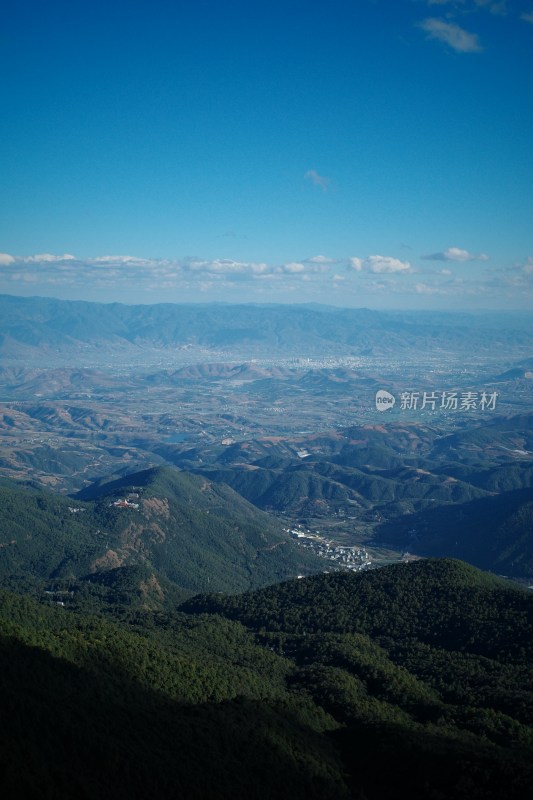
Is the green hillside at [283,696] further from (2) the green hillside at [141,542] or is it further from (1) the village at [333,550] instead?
(1) the village at [333,550]

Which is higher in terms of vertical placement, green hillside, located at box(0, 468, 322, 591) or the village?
green hillside, located at box(0, 468, 322, 591)

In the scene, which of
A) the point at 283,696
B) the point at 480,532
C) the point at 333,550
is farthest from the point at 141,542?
the point at 283,696

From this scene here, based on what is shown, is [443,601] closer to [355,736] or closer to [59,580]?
Answer: [355,736]

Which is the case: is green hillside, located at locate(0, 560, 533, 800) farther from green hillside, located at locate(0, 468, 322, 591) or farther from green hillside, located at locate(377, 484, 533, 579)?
green hillside, located at locate(377, 484, 533, 579)

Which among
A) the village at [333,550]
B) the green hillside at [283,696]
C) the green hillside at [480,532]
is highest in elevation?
the green hillside at [283,696]

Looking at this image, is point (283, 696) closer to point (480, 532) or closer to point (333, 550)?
point (333, 550)

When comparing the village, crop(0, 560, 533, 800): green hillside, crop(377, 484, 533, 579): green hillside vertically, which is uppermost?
crop(0, 560, 533, 800): green hillside

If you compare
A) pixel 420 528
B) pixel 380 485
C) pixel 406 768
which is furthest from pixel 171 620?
pixel 380 485

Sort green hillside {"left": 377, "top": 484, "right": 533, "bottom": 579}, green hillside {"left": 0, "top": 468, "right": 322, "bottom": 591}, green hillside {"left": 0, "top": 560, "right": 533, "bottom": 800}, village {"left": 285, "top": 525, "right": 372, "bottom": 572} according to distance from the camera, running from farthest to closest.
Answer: village {"left": 285, "top": 525, "right": 372, "bottom": 572}
green hillside {"left": 377, "top": 484, "right": 533, "bottom": 579}
green hillside {"left": 0, "top": 468, "right": 322, "bottom": 591}
green hillside {"left": 0, "top": 560, "right": 533, "bottom": 800}

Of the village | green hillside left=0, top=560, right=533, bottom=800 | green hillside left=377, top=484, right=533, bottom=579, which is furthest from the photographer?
the village

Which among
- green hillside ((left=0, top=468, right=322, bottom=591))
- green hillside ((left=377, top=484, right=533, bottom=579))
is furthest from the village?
green hillside ((left=377, top=484, right=533, bottom=579))

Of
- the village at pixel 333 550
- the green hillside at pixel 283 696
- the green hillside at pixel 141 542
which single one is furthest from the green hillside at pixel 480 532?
the green hillside at pixel 283 696
